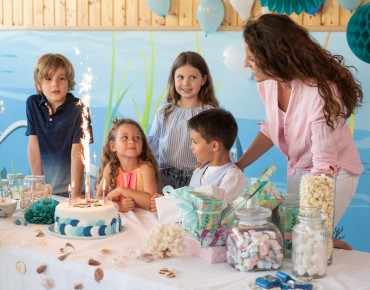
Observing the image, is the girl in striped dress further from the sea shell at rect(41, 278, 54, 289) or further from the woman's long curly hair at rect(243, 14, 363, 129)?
the sea shell at rect(41, 278, 54, 289)

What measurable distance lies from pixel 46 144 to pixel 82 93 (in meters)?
2.64

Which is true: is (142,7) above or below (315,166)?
above

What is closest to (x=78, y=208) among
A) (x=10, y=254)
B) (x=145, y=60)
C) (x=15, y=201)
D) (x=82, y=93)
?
(x=10, y=254)

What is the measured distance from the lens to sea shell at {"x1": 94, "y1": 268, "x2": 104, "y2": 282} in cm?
171

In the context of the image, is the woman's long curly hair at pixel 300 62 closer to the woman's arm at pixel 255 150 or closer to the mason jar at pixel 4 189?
the woman's arm at pixel 255 150

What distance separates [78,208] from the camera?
203cm

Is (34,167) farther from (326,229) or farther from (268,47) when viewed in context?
(326,229)

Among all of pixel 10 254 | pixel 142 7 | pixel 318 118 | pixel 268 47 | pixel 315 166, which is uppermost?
pixel 142 7

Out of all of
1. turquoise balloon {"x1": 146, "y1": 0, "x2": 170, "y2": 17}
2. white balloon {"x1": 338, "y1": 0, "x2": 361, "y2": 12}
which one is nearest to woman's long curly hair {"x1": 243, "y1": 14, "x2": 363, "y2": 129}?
white balloon {"x1": 338, "y1": 0, "x2": 361, "y2": 12}

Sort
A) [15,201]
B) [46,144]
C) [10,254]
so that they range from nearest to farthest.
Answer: [10,254], [15,201], [46,144]

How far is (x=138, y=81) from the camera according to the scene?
509 cm

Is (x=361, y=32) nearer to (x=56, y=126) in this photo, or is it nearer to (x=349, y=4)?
(x=349, y=4)

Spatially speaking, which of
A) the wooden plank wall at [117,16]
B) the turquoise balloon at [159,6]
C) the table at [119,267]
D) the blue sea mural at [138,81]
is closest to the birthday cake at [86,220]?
the table at [119,267]

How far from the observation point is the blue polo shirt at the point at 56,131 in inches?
116
